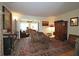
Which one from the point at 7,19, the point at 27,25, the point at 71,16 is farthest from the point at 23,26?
the point at 71,16

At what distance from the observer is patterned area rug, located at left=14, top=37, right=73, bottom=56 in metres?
2.42

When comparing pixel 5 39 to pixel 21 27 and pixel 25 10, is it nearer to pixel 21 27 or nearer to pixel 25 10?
pixel 21 27

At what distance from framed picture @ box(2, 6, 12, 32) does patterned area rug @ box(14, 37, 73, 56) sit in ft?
1.23

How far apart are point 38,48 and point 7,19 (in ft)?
2.92

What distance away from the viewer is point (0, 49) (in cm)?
224

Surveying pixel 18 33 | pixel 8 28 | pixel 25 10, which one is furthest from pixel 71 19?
pixel 8 28

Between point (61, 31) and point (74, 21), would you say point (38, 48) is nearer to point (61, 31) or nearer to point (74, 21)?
point (61, 31)

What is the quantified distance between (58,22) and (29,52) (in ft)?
2.86

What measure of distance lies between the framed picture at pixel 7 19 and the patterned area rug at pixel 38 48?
37 centimetres

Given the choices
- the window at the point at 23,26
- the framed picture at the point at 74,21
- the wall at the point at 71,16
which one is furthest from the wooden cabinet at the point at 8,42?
the framed picture at the point at 74,21

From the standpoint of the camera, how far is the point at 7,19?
91.6 inches

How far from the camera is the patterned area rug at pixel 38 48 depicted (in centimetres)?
242

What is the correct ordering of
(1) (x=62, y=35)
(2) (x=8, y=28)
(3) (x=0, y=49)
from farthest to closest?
(1) (x=62, y=35)
(2) (x=8, y=28)
(3) (x=0, y=49)

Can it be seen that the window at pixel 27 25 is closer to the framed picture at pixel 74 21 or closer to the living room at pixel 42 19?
the living room at pixel 42 19
